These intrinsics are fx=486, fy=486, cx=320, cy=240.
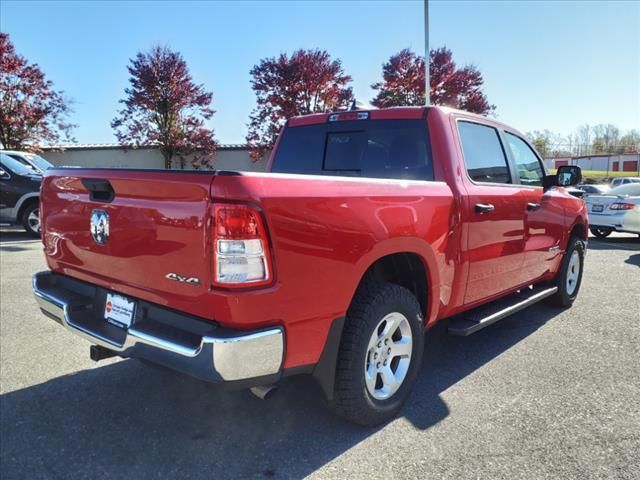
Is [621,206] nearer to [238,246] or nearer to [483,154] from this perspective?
[483,154]

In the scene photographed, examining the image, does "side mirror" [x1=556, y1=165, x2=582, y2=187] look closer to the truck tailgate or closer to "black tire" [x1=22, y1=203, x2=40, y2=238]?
the truck tailgate

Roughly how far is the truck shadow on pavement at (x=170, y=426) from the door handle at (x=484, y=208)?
1.22 metres

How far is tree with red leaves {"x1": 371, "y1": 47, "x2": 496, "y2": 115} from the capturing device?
22422 millimetres

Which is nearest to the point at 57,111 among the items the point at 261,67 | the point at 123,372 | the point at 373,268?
the point at 261,67

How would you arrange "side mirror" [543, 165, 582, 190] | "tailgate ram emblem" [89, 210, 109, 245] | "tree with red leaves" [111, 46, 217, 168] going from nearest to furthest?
"tailgate ram emblem" [89, 210, 109, 245], "side mirror" [543, 165, 582, 190], "tree with red leaves" [111, 46, 217, 168]

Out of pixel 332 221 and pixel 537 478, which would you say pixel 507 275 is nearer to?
pixel 537 478

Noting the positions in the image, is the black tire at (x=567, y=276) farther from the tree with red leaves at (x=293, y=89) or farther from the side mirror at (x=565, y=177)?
the tree with red leaves at (x=293, y=89)

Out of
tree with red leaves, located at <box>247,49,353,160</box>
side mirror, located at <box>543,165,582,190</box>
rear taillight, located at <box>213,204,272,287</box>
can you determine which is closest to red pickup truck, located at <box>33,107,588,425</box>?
rear taillight, located at <box>213,204,272,287</box>

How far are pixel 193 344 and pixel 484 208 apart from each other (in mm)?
2287

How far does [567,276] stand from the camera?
5.30 meters

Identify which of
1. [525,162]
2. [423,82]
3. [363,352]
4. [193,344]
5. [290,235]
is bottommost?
[363,352]

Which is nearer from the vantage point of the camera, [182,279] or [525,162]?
[182,279]

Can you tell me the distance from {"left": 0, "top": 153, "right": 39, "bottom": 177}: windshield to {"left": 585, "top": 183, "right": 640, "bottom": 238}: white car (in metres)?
13.5

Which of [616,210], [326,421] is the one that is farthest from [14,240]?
[616,210]
